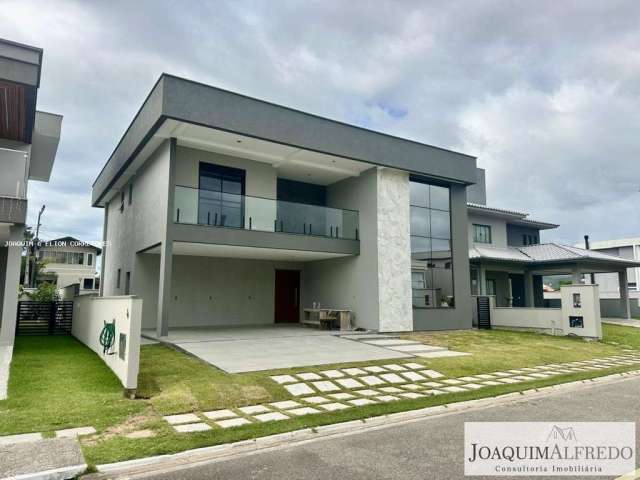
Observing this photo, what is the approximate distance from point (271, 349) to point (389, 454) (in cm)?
643

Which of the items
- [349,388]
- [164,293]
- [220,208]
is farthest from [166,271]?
[349,388]

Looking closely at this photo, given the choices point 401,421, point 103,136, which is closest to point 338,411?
point 401,421

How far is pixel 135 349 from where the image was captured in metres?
6.80

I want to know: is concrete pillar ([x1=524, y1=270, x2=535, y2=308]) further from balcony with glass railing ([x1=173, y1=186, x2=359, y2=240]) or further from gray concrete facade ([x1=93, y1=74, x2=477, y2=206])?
balcony with glass railing ([x1=173, y1=186, x2=359, y2=240])

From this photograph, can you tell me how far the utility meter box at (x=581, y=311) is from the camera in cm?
1591

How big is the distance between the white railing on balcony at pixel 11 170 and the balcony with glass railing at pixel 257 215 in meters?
4.11

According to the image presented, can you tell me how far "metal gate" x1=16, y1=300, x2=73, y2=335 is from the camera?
14688 mm

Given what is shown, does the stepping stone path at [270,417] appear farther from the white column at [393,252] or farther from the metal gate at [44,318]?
the metal gate at [44,318]

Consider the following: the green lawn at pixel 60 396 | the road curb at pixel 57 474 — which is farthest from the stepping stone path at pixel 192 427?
the road curb at pixel 57 474

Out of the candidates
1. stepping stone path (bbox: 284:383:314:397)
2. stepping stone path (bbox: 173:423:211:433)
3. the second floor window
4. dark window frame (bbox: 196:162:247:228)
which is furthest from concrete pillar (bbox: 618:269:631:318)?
stepping stone path (bbox: 173:423:211:433)

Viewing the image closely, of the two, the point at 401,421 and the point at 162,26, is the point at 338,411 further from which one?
the point at 162,26

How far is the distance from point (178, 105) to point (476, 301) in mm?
14930

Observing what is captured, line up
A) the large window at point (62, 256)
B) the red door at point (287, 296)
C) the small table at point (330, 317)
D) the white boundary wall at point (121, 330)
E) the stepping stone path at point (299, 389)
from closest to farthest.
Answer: the white boundary wall at point (121, 330), the stepping stone path at point (299, 389), the small table at point (330, 317), the red door at point (287, 296), the large window at point (62, 256)

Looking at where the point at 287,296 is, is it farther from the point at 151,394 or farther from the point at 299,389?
the point at 151,394
